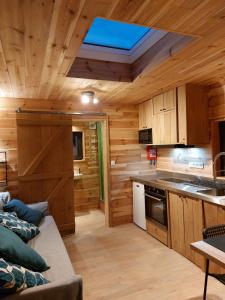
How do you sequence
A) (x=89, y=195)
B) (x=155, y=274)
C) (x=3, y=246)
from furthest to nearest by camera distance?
1. (x=89, y=195)
2. (x=155, y=274)
3. (x=3, y=246)

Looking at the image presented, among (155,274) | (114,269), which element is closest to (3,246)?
(114,269)

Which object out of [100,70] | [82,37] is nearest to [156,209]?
[100,70]

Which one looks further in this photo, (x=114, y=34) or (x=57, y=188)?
(x=57, y=188)

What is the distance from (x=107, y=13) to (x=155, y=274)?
2.64 metres

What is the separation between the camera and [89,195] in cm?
529

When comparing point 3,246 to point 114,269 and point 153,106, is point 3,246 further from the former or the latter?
point 153,106

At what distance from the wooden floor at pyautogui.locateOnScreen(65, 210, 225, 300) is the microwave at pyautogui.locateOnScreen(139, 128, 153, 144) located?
5.20ft

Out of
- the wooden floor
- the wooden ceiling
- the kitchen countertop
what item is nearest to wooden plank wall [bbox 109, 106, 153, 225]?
the kitchen countertop

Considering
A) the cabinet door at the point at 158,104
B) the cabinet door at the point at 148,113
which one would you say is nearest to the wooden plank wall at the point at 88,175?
the cabinet door at the point at 148,113

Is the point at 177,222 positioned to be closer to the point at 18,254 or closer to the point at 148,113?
the point at 148,113

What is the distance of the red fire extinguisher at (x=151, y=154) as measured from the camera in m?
4.24

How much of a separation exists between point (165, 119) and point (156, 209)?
1.41 metres

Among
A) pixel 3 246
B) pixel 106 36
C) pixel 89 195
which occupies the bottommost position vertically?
pixel 89 195

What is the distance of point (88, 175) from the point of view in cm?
529
